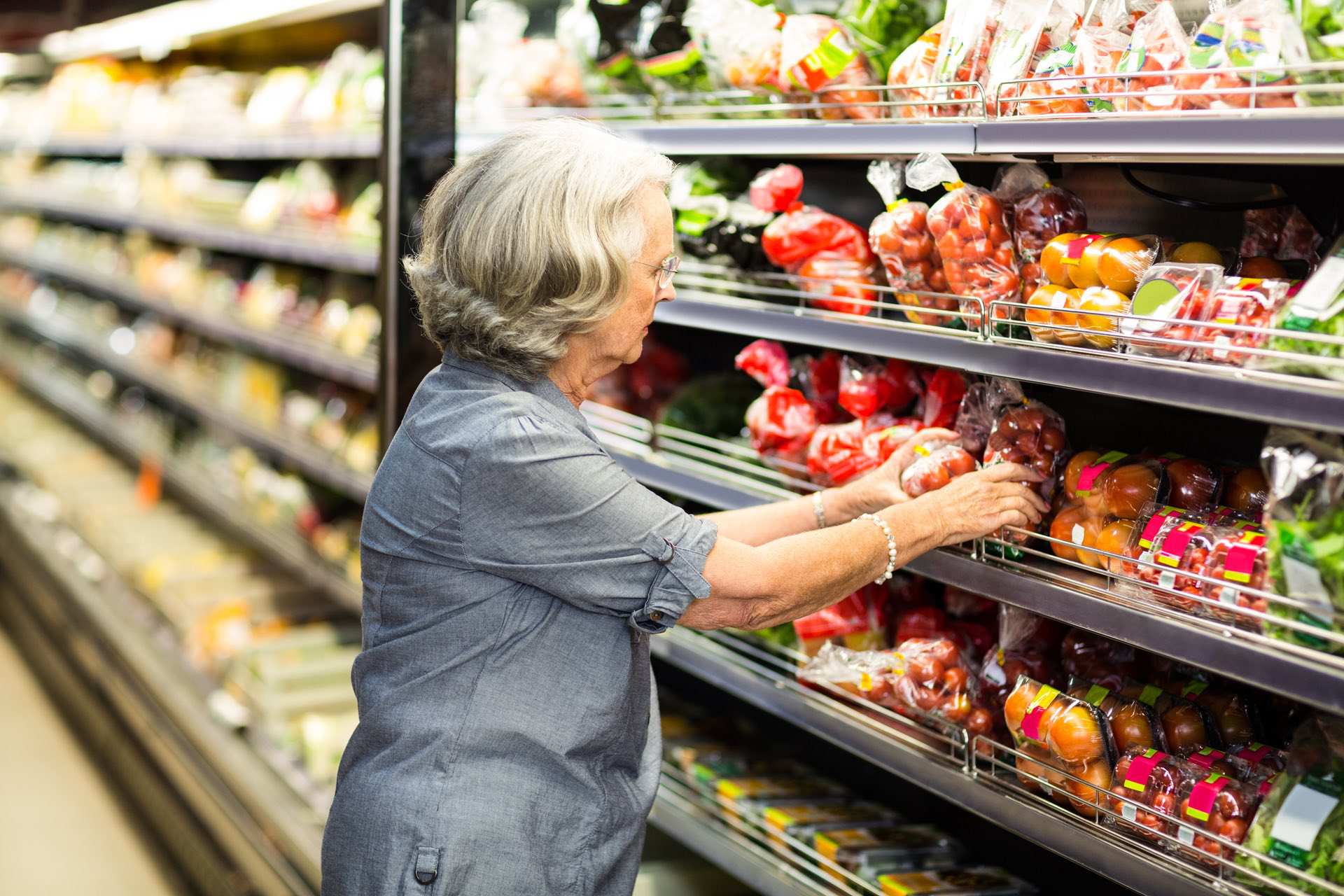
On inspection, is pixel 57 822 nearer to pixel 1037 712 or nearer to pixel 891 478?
pixel 891 478

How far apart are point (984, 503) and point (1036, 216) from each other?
15.4 inches

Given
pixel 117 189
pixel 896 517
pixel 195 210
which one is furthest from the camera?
pixel 117 189

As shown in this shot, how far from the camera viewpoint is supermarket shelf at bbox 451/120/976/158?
1.69 m

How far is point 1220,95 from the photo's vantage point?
4.48ft

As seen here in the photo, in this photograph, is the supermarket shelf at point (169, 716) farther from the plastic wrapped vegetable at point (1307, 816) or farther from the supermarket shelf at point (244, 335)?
the plastic wrapped vegetable at point (1307, 816)

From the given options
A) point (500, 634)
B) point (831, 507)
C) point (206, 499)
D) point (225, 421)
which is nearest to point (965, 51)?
point (831, 507)

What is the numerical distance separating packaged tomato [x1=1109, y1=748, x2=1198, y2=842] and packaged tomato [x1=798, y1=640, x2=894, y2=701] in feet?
1.33

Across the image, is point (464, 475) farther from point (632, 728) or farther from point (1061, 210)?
point (1061, 210)

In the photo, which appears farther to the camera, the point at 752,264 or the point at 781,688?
the point at 752,264

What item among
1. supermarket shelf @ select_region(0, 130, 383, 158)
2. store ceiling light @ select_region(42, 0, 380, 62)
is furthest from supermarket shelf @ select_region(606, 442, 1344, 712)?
store ceiling light @ select_region(42, 0, 380, 62)

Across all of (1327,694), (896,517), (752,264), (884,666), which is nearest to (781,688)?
(884,666)

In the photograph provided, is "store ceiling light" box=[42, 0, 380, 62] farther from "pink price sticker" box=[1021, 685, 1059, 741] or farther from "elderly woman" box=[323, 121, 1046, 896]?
"pink price sticker" box=[1021, 685, 1059, 741]

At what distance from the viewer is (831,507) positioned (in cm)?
194

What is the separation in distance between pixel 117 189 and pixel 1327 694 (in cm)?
552
